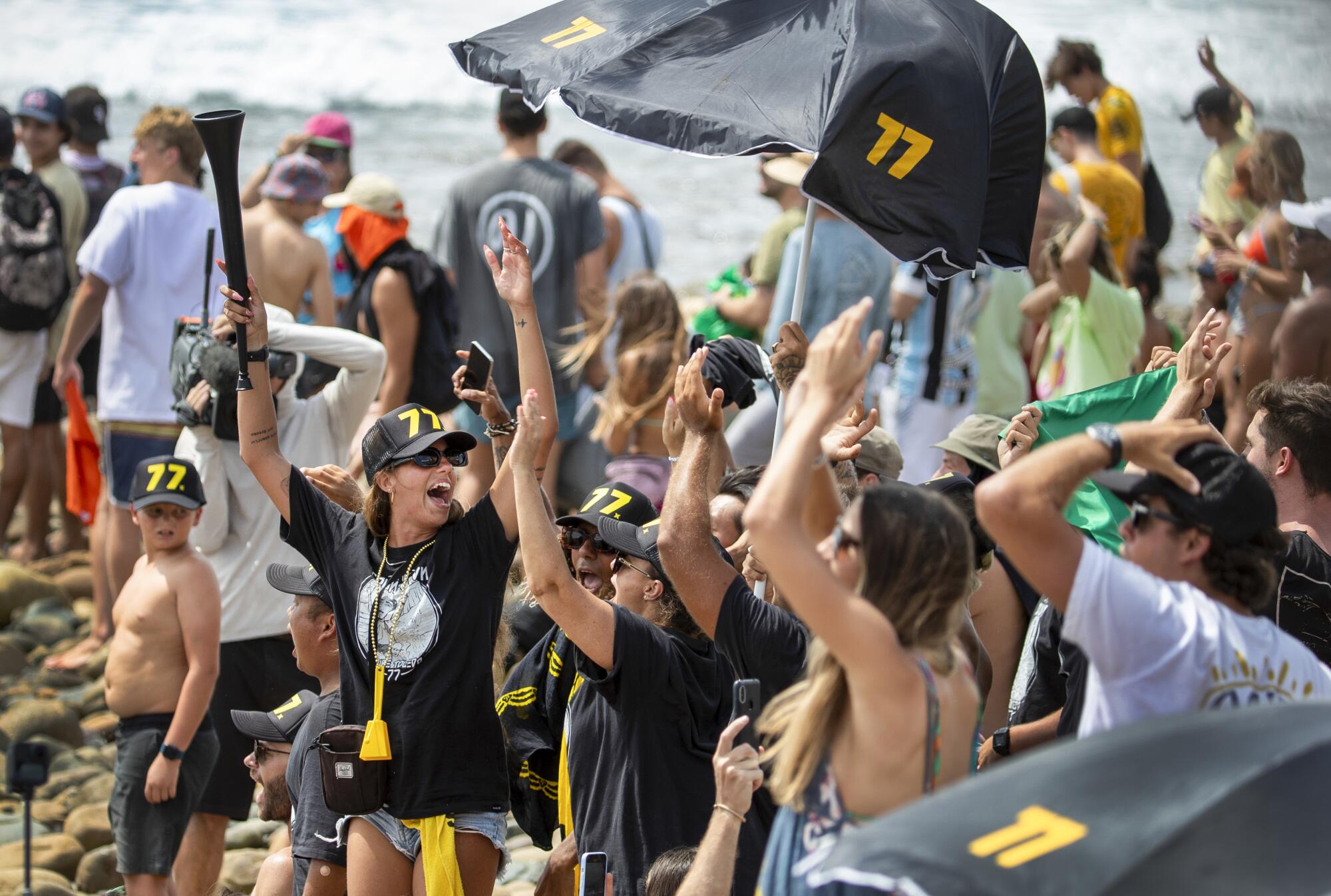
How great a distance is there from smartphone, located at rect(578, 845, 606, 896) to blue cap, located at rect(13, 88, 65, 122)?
718 centimetres

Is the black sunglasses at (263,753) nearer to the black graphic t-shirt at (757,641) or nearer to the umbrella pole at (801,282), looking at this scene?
the umbrella pole at (801,282)

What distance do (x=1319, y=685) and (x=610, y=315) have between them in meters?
5.43

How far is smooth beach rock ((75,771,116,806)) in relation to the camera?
7070 millimetres

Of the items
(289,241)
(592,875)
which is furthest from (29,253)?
(592,875)

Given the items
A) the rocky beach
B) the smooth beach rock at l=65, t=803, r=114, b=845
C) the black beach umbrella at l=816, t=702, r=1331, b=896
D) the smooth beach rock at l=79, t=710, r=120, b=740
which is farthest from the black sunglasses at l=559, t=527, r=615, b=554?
the smooth beach rock at l=79, t=710, r=120, b=740

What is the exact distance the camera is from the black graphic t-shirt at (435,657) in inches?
161

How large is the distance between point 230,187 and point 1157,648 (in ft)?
9.36

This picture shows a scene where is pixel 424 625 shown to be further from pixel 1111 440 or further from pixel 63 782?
pixel 63 782

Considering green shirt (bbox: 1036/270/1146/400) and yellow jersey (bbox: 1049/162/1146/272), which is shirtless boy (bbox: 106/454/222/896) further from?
yellow jersey (bbox: 1049/162/1146/272)

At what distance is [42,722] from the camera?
25.1 feet

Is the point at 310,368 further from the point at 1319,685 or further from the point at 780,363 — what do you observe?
the point at 1319,685

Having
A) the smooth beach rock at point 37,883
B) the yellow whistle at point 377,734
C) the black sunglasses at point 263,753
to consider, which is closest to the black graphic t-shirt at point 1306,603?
the yellow whistle at point 377,734

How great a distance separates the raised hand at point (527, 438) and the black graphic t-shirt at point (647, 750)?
444mm

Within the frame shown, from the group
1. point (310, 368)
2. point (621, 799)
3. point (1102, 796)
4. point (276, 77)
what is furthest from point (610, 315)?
point (276, 77)
